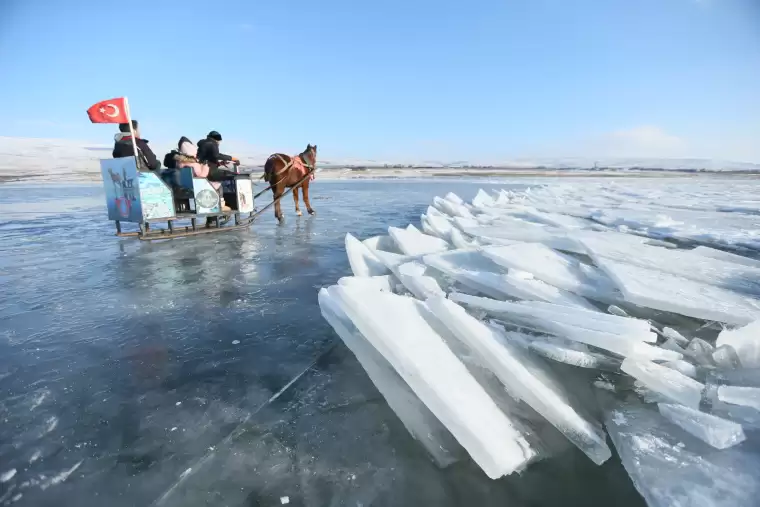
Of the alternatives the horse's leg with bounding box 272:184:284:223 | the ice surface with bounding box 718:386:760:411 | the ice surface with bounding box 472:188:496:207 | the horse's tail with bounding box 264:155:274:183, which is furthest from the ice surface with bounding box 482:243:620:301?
the horse's tail with bounding box 264:155:274:183

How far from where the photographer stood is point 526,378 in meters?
1.32

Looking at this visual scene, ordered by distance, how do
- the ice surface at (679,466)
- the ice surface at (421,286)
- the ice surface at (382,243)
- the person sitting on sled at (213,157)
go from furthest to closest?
the person sitting on sled at (213,157), the ice surface at (382,243), the ice surface at (421,286), the ice surface at (679,466)

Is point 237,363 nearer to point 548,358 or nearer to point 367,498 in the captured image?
point 367,498

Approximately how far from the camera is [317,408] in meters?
1.54

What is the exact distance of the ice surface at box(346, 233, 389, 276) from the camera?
298 cm

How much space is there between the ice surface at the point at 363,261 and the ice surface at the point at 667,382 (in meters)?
1.90

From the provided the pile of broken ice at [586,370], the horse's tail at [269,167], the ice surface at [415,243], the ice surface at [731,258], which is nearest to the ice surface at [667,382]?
the pile of broken ice at [586,370]

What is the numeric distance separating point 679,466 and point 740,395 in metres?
0.32

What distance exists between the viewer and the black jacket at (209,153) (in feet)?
19.5

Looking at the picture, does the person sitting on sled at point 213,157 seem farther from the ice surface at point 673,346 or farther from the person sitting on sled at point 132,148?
the ice surface at point 673,346

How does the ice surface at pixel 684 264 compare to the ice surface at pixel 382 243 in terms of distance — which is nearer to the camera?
the ice surface at pixel 684 264

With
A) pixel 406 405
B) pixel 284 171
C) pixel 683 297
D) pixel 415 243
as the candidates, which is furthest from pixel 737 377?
pixel 284 171

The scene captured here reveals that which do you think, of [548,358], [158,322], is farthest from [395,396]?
[158,322]

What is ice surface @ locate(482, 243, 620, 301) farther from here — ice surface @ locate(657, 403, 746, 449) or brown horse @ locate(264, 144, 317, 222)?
brown horse @ locate(264, 144, 317, 222)
